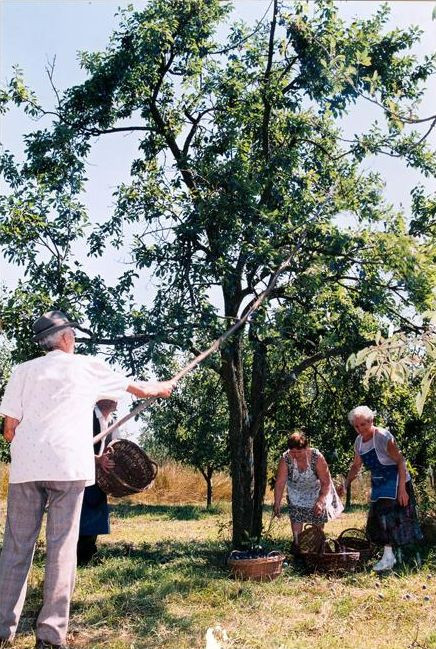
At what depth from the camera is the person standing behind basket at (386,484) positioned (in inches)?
273

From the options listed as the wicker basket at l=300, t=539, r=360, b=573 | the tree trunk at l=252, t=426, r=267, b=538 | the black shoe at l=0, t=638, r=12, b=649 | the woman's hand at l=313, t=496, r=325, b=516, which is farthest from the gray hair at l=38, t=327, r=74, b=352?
the tree trunk at l=252, t=426, r=267, b=538

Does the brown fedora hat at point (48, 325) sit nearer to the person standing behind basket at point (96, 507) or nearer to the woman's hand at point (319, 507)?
the person standing behind basket at point (96, 507)

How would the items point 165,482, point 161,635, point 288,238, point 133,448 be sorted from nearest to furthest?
point 161,635, point 133,448, point 288,238, point 165,482

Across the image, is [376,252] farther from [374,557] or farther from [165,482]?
[165,482]

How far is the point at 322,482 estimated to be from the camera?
24.2ft

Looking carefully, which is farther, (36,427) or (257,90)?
(257,90)

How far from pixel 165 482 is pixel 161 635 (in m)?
18.8

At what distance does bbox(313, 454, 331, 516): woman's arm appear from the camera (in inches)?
287

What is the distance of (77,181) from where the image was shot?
7.81m

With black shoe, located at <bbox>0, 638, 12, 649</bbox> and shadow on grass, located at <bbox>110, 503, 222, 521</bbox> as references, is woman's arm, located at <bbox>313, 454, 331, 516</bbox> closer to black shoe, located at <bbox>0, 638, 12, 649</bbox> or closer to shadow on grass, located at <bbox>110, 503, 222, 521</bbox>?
black shoe, located at <bbox>0, 638, 12, 649</bbox>

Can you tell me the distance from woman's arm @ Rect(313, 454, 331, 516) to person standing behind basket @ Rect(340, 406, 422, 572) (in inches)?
9.2

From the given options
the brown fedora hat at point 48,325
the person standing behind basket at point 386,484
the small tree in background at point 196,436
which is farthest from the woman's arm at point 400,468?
the small tree in background at point 196,436

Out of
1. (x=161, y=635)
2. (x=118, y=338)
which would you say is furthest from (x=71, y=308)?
(x=161, y=635)

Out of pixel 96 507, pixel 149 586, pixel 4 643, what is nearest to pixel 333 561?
pixel 149 586
